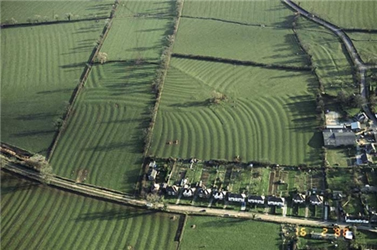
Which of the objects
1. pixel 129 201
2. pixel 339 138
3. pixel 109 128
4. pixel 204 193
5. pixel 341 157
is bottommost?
pixel 129 201

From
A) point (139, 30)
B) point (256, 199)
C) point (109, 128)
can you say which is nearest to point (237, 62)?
point (139, 30)

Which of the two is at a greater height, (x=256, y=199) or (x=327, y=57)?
(x=327, y=57)

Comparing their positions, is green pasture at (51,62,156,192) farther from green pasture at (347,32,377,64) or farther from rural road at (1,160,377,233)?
green pasture at (347,32,377,64)

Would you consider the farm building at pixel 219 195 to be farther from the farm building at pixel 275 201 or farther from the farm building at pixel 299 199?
the farm building at pixel 299 199

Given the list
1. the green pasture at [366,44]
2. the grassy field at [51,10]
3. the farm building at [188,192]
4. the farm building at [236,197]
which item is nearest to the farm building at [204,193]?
the farm building at [188,192]

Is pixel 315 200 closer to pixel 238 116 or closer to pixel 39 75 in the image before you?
pixel 238 116

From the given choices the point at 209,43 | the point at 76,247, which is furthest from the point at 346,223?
the point at 209,43

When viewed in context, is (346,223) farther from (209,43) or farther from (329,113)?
(209,43)
